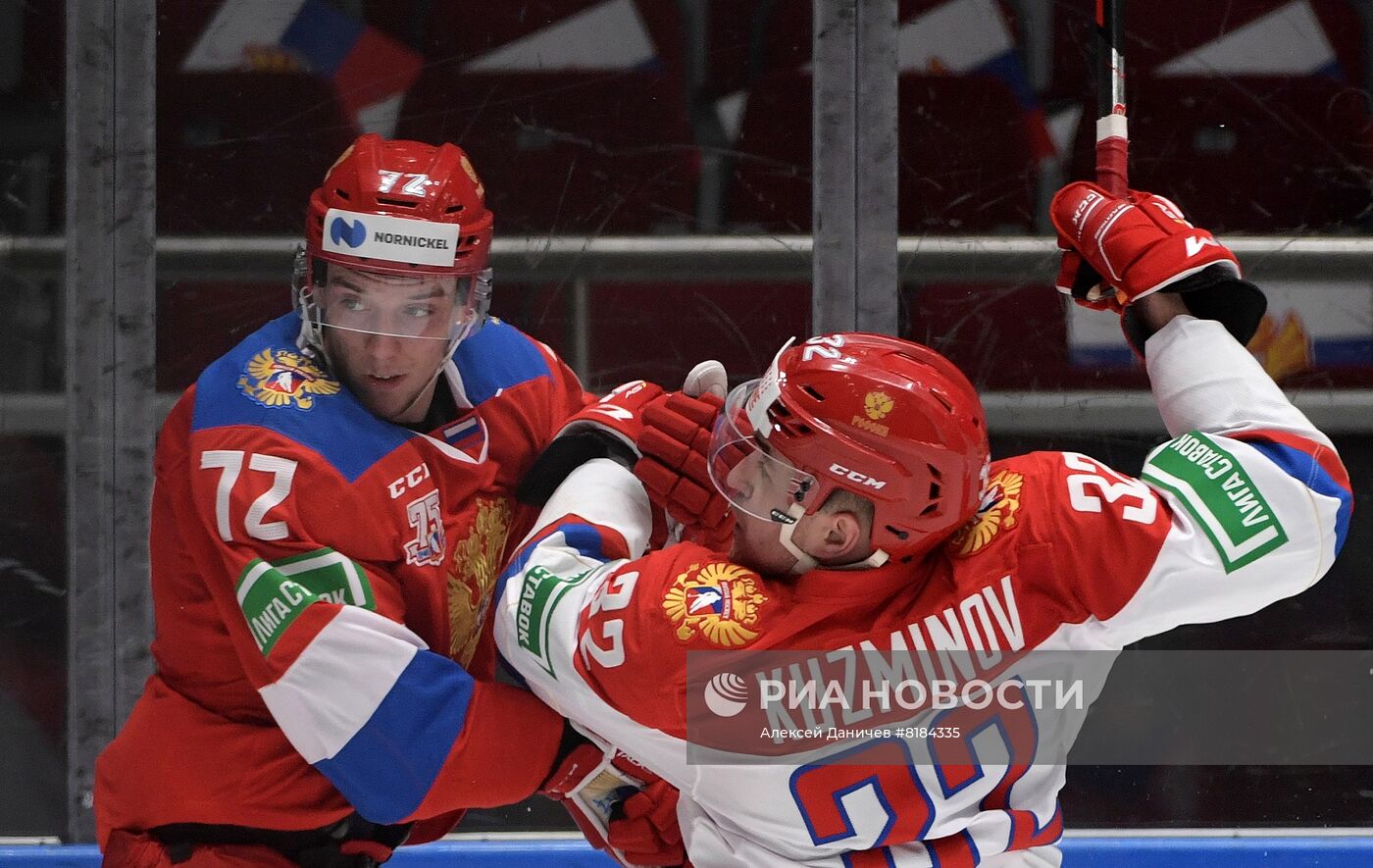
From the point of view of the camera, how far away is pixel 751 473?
5.51ft

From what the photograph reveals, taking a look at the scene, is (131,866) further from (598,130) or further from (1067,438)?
(1067,438)

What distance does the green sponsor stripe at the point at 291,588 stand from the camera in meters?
1.70

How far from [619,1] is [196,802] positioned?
165 centimetres

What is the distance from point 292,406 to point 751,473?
563mm

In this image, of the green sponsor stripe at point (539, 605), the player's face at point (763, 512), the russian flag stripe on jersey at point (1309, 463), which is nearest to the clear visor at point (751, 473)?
the player's face at point (763, 512)

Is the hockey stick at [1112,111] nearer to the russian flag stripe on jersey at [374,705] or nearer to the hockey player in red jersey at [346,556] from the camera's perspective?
the hockey player in red jersey at [346,556]

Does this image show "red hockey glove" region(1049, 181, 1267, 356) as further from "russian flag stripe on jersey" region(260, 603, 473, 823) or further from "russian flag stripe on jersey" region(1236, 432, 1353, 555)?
"russian flag stripe on jersey" region(260, 603, 473, 823)

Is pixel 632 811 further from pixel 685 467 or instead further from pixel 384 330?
pixel 384 330

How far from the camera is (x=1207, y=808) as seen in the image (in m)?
2.92

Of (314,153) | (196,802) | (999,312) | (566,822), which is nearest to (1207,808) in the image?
(999,312)

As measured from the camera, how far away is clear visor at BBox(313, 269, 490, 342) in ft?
5.96

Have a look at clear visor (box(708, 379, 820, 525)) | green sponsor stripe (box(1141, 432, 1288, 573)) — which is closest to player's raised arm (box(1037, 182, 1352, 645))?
green sponsor stripe (box(1141, 432, 1288, 573))

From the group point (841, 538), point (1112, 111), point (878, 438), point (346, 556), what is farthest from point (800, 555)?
point (1112, 111)

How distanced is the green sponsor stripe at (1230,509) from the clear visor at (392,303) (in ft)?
2.92
